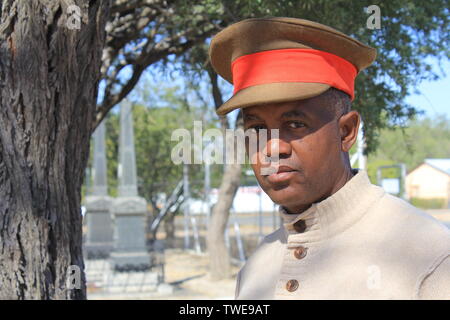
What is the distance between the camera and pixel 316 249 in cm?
138

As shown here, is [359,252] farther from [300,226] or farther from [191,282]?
[191,282]

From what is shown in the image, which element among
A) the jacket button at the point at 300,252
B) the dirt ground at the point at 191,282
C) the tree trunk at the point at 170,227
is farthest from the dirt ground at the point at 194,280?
the jacket button at the point at 300,252

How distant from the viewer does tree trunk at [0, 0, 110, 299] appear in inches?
91.9

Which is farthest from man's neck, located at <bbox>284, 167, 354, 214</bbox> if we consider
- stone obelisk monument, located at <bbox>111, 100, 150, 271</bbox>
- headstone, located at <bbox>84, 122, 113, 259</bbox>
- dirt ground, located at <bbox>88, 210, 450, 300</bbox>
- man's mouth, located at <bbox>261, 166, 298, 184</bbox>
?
headstone, located at <bbox>84, 122, 113, 259</bbox>

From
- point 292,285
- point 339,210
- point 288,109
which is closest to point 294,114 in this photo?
point 288,109

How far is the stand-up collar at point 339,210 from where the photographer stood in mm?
1345

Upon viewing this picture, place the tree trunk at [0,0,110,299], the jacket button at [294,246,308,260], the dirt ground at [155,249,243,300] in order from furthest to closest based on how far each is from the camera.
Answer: the dirt ground at [155,249,243,300]
the tree trunk at [0,0,110,299]
the jacket button at [294,246,308,260]

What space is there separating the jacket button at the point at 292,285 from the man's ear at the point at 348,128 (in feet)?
1.08

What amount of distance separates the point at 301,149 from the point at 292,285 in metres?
0.33

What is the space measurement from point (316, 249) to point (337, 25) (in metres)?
4.21

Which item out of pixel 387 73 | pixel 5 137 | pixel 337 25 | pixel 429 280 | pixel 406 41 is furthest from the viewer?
pixel 406 41

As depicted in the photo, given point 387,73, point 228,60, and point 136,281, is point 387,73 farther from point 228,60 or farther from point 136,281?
point 136,281

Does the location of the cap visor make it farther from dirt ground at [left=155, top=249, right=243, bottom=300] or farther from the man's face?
dirt ground at [left=155, top=249, right=243, bottom=300]
